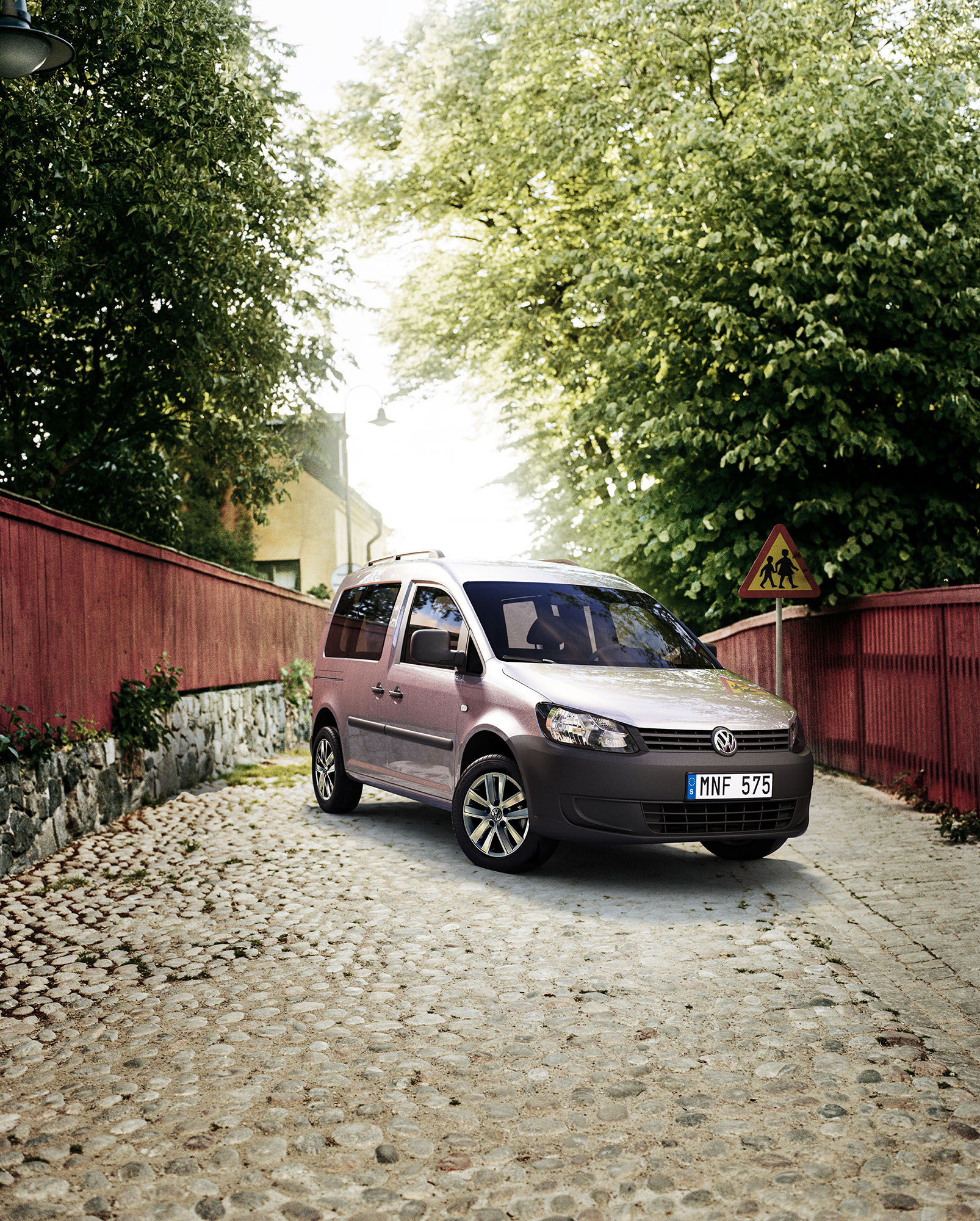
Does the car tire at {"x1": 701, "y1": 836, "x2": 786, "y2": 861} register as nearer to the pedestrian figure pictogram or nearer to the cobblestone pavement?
the cobblestone pavement

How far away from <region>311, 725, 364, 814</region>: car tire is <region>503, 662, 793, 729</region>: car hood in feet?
9.54

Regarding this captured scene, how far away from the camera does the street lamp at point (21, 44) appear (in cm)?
761

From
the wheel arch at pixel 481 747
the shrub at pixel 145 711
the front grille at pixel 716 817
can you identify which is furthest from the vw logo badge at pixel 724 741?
the shrub at pixel 145 711

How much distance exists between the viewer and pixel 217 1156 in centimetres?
337

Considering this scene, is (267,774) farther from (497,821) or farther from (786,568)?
(497,821)

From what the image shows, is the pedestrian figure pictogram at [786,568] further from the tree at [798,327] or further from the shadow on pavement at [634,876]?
the shadow on pavement at [634,876]

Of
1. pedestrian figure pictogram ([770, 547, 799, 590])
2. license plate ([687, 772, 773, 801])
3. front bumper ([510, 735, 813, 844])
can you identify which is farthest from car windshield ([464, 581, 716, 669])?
pedestrian figure pictogram ([770, 547, 799, 590])

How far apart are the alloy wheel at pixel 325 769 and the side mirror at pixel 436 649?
237 centimetres

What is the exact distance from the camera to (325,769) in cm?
1048

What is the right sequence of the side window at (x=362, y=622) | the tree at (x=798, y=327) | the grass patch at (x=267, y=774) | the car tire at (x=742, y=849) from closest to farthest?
the car tire at (x=742, y=849) → the side window at (x=362, y=622) → the tree at (x=798, y=327) → the grass patch at (x=267, y=774)

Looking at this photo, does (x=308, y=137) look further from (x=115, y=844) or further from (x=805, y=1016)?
A: (x=805, y=1016)

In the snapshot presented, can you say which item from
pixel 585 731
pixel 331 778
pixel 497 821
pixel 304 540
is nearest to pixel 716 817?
pixel 585 731

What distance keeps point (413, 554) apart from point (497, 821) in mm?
2891

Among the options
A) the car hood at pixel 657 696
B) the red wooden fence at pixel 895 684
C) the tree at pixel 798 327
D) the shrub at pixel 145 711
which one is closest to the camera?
the car hood at pixel 657 696
